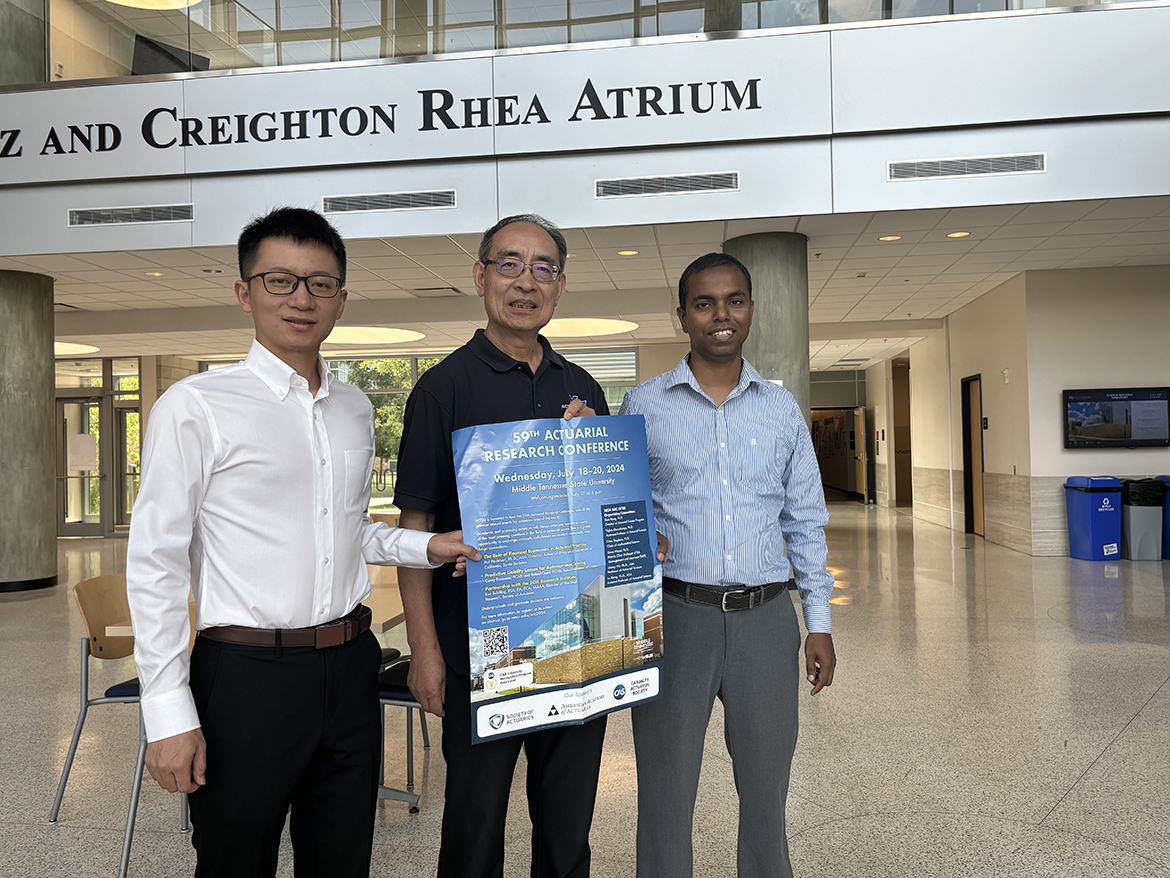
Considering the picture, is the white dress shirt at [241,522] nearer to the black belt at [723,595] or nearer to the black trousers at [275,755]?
the black trousers at [275,755]

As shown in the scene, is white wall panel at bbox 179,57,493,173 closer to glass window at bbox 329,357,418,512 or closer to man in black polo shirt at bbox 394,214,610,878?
man in black polo shirt at bbox 394,214,610,878

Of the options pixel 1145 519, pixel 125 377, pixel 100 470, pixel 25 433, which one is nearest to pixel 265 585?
pixel 25 433

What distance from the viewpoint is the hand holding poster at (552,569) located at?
1.52 m

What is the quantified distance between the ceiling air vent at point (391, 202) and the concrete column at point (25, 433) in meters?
3.96

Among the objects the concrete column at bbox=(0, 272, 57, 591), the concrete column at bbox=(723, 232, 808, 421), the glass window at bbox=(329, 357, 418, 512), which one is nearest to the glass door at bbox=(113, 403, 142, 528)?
the glass window at bbox=(329, 357, 418, 512)

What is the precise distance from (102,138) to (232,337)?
616 centimetres

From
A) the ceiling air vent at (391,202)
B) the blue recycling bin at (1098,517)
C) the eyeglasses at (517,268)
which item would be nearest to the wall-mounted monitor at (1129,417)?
the blue recycling bin at (1098,517)

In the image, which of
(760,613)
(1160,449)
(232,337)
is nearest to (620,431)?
(760,613)

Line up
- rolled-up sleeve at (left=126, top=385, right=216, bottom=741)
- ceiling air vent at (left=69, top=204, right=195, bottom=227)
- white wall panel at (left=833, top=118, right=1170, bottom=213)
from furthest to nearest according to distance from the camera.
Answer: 1. ceiling air vent at (left=69, top=204, right=195, bottom=227)
2. white wall panel at (left=833, top=118, right=1170, bottom=213)
3. rolled-up sleeve at (left=126, top=385, right=216, bottom=741)

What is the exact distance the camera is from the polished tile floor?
263 centimetres

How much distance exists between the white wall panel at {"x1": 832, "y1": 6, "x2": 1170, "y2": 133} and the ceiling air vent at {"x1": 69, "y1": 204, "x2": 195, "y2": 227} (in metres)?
5.87

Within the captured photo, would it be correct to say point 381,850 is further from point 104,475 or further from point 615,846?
point 104,475

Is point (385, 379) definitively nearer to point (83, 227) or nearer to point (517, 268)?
point (83, 227)

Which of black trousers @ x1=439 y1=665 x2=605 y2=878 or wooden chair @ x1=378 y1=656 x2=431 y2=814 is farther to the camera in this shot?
wooden chair @ x1=378 y1=656 x2=431 y2=814
